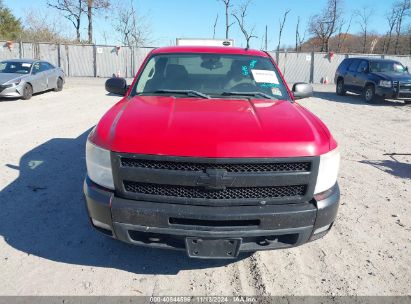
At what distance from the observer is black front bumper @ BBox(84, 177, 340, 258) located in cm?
250

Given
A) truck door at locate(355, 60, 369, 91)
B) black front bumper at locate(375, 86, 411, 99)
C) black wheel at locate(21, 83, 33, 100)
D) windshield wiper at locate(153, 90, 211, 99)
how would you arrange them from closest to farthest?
windshield wiper at locate(153, 90, 211, 99), black wheel at locate(21, 83, 33, 100), black front bumper at locate(375, 86, 411, 99), truck door at locate(355, 60, 369, 91)

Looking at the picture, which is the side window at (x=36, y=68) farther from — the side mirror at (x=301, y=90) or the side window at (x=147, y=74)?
the side mirror at (x=301, y=90)

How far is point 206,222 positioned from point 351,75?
15512 millimetres

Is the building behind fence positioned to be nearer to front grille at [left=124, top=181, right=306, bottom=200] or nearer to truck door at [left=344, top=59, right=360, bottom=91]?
truck door at [left=344, top=59, right=360, bottom=91]

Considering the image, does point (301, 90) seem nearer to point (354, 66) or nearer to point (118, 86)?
point (118, 86)

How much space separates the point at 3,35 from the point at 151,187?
46.8m

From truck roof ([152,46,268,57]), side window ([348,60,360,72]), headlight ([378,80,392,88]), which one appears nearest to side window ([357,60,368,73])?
side window ([348,60,360,72])

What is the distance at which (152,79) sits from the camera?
398 cm

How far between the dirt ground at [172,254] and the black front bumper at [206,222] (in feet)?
1.57

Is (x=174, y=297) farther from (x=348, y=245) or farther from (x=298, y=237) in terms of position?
(x=348, y=245)

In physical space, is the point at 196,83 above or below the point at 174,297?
above

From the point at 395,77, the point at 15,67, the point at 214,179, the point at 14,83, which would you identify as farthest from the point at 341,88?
the point at 214,179

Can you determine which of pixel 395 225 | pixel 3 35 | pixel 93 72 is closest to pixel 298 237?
pixel 395 225

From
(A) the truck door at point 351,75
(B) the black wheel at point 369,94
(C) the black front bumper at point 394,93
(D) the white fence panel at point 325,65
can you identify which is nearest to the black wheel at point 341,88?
(A) the truck door at point 351,75
